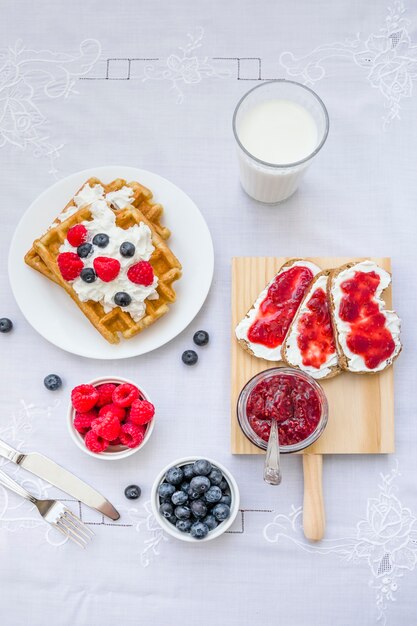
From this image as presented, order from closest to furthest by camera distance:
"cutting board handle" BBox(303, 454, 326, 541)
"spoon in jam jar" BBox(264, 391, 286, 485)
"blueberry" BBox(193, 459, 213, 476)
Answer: "spoon in jam jar" BBox(264, 391, 286, 485), "blueberry" BBox(193, 459, 213, 476), "cutting board handle" BBox(303, 454, 326, 541)

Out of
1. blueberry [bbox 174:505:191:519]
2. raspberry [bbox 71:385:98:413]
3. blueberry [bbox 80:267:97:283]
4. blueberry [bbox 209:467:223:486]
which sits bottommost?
blueberry [bbox 174:505:191:519]

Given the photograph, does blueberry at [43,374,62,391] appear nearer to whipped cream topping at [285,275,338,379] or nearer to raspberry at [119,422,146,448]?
raspberry at [119,422,146,448]

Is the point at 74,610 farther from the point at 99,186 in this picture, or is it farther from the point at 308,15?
the point at 308,15

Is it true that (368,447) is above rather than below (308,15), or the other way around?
below

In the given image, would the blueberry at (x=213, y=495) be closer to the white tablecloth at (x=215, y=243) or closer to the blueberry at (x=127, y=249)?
the white tablecloth at (x=215, y=243)

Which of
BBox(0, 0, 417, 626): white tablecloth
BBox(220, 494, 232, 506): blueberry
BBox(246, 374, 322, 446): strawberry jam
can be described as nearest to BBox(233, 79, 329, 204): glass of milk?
BBox(0, 0, 417, 626): white tablecloth

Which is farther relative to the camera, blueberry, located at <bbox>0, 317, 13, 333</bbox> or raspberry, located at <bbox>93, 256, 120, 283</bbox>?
blueberry, located at <bbox>0, 317, 13, 333</bbox>

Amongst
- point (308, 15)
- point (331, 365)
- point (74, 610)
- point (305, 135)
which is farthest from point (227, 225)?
point (74, 610)

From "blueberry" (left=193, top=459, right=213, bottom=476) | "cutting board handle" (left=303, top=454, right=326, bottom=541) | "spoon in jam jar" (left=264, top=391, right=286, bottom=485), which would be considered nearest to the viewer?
"spoon in jam jar" (left=264, top=391, right=286, bottom=485)
